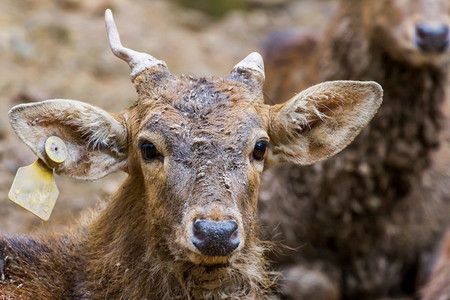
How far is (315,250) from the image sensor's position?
33.1 ft

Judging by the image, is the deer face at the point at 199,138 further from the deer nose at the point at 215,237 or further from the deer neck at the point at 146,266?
the deer neck at the point at 146,266

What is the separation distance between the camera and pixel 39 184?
5.58m

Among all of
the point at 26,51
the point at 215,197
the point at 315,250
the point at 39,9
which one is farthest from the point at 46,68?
the point at 215,197

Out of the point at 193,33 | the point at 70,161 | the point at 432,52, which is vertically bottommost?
the point at 70,161

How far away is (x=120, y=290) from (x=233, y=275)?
79 centimetres

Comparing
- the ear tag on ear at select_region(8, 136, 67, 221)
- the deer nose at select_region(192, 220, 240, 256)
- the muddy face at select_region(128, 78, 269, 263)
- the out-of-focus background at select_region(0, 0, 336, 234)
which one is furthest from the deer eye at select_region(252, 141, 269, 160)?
the out-of-focus background at select_region(0, 0, 336, 234)

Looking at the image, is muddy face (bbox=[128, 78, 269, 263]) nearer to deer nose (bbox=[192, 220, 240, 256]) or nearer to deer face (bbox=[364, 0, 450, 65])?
deer nose (bbox=[192, 220, 240, 256])

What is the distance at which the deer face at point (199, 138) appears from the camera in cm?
516

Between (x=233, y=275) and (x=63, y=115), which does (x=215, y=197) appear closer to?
(x=233, y=275)

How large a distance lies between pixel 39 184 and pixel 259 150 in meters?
1.50

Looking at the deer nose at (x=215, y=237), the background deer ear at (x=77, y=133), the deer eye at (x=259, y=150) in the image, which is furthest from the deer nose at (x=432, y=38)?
the deer nose at (x=215, y=237)

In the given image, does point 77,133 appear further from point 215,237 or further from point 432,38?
point 432,38

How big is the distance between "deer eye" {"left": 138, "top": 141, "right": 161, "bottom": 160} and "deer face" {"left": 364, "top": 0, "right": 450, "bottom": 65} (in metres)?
4.28

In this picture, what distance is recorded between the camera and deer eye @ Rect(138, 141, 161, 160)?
5.55 metres
